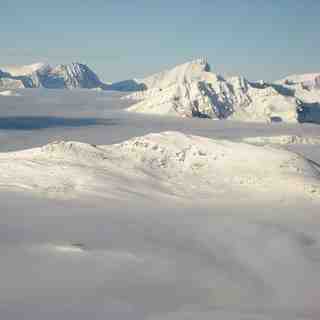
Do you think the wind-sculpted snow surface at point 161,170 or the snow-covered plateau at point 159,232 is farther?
the wind-sculpted snow surface at point 161,170

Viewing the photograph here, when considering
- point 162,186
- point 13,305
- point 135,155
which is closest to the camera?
point 13,305

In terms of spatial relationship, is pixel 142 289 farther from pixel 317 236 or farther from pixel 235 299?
pixel 317 236

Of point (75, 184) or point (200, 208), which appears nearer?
point (200, 208)

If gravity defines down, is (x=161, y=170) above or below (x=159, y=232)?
below

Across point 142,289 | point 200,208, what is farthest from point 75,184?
point 142,289

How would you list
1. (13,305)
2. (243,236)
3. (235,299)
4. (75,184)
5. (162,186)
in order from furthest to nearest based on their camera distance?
(162,186) < (75,184) < (243,236) < (235,299) < (13,305)

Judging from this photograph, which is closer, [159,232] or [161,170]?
[159,232]

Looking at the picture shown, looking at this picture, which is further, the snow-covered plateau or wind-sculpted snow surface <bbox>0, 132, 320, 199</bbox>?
wind-sculpted snow surface <bbox>0, 132, 320, 199</bbox>
